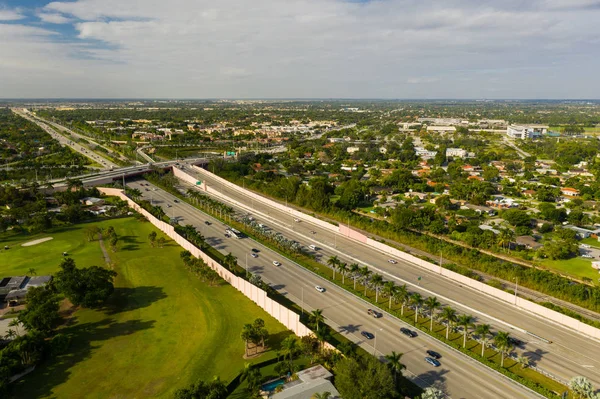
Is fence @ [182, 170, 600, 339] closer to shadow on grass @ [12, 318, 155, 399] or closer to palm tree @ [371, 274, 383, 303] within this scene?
palm tree @ [371, 274, 383, 303]

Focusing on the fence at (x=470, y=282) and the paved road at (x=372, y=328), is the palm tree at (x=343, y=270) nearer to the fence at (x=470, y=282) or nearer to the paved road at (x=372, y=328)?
the paved road at (x=372, y=328)

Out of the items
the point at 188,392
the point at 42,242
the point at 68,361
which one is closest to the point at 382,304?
the point at 188,392

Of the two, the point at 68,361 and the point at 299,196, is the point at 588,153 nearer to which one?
the point at 299,196

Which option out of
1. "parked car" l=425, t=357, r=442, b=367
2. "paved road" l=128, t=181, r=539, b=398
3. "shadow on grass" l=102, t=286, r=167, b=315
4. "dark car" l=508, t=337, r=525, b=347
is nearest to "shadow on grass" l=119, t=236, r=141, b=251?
"paved road" l=128, t=181, r=539, b=398

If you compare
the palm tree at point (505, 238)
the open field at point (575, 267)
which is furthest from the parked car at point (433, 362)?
the palm tree at point (505, 238)

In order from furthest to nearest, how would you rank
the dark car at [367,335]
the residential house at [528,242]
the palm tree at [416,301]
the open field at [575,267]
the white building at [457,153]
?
the white building at [457,153], the residential house at [528,242], the open field at [575,267], the palm tree at [416,301], the dark car at [367,335]
